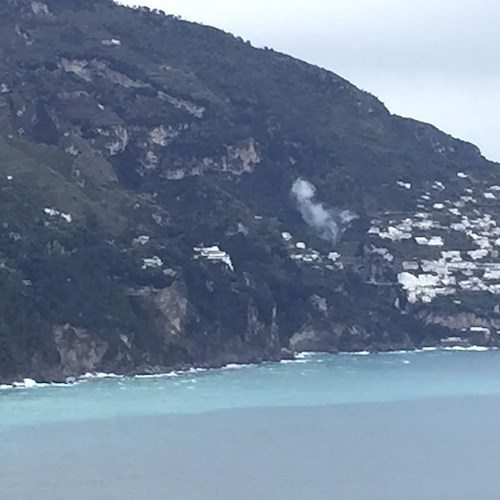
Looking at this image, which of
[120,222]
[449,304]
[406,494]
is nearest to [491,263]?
[449,304]

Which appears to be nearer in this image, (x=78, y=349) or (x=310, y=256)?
(x=78, y=349)

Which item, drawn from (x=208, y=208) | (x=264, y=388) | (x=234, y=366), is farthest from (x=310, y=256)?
(x=264, y=388)

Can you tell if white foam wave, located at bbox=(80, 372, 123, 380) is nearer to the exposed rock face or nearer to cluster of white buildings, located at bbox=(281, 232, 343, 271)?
the exposed rock face

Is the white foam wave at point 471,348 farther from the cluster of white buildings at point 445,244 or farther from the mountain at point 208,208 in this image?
the cluster of white buildings at point 445,244

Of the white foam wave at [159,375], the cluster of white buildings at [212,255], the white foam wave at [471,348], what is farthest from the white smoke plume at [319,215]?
the white foam wave at [159,375]

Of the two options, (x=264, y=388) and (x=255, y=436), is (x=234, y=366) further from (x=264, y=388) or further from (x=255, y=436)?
(x=255, y=436)

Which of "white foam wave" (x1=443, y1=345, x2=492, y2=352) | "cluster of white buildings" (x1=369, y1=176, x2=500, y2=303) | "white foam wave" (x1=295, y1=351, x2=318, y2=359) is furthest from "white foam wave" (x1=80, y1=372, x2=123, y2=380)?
"cluster of white buildings" (x1=369, y1=176, x2=500, y2=303)
